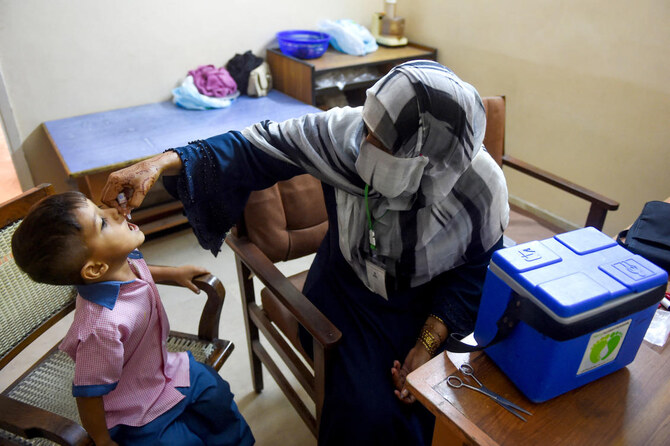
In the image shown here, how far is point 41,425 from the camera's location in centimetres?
91

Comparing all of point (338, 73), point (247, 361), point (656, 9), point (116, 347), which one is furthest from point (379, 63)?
point (116, 347)

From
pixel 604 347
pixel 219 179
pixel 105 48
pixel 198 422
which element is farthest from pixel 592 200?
pixel 105 48

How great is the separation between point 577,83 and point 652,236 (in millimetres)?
1536

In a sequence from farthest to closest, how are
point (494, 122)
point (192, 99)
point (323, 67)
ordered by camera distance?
point (323, 67), point (192, 99), point (494, 122)

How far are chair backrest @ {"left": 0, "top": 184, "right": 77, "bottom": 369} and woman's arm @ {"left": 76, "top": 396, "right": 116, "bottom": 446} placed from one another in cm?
34

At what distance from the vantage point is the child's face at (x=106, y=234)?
0.97 metres

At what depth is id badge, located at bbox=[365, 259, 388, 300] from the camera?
4.18 ft

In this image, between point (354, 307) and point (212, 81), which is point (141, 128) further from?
point (354, 307)

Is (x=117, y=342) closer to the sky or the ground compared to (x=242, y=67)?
closer to the ground

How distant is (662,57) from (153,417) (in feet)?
8.13

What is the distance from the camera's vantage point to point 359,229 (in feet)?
4.23

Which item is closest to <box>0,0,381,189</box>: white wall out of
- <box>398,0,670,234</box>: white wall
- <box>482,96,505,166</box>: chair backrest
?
<box>398,0,670,234</box>: white wall

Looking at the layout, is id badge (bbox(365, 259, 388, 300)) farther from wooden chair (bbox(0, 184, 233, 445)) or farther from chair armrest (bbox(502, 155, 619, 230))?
chair armrest (bbox(502, 155, 619, 230))

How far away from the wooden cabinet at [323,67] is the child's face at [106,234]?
6.02ft
